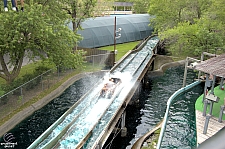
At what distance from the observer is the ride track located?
485 inches

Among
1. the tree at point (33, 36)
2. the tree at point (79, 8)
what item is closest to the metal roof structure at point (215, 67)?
the tree at point (33, 36)

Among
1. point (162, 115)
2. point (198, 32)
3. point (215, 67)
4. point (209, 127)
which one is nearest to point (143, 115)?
point (162, 115)

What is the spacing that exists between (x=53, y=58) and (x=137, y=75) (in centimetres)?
802

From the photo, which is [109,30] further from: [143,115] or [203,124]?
[203,124]

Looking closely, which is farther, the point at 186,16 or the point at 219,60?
the point at 186,16

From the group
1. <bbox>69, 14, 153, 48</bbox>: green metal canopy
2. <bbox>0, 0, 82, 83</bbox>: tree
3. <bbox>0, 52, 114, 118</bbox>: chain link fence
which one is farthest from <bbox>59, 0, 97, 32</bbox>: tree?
<bbox>69, 14, 153, 48</bbox>: green metal canopy

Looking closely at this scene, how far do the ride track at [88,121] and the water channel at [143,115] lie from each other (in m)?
1.92

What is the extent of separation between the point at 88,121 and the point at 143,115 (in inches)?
249

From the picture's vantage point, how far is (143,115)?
63.1ft

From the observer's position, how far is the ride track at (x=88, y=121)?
12328 millimetres

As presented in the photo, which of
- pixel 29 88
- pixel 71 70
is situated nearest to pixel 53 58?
pixel 29 88

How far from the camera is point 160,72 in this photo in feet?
95.7

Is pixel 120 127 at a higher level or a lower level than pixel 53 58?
lower

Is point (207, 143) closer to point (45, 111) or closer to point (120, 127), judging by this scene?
point (120, 127)
